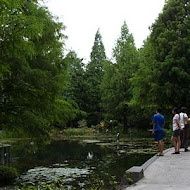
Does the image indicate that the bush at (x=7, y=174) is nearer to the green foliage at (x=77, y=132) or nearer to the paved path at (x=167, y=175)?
the paved path at (x=167, y=175)

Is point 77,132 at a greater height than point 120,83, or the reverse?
point 120,83

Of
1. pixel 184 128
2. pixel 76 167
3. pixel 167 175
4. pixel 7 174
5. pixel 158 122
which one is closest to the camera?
pixel 167 175

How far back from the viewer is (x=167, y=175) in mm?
9383

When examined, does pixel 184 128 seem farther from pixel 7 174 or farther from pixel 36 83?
pixel 7 174

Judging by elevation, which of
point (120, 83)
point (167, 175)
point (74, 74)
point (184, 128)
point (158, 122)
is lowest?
point (167, 175)

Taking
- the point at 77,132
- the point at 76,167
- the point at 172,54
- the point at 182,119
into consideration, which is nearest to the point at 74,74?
the point at 77,132

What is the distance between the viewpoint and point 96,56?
64.6 m

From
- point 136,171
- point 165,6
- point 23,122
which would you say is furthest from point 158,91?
point 136,171

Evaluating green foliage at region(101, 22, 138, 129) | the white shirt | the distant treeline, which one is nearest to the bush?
the distant treeline

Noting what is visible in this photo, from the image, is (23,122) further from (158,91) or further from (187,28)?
(187,28)

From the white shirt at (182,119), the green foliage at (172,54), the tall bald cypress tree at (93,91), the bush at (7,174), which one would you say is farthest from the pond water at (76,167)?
the tall bald cypress tree at (93,91)

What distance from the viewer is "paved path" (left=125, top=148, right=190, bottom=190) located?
26.0ft

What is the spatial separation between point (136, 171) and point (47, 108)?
7655 millimetres

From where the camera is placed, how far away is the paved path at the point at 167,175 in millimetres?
7922
